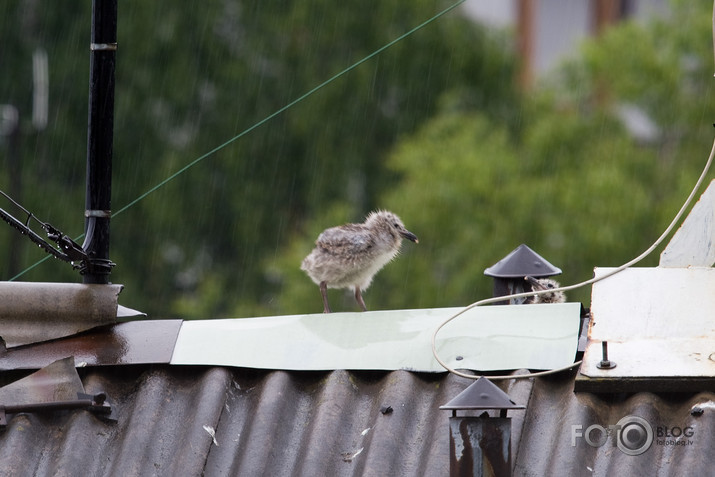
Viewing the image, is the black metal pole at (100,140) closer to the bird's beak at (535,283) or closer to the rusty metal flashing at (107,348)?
the rusty metal flashing at (107,348)

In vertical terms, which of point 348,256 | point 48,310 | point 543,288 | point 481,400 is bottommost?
point 481,400

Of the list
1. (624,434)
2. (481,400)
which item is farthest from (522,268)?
(481,400)

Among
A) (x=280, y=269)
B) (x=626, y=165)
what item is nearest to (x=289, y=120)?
(x=280, y=269)

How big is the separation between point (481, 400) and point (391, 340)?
42.1 inches

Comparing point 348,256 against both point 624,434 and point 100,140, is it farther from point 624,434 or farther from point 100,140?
point 624,434

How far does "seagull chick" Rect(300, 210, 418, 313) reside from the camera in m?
7.18

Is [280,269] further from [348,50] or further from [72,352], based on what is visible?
[72,352]

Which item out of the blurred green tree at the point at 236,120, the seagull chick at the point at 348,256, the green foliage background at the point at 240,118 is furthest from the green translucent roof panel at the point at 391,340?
the blurred green tree at the point at 236,120

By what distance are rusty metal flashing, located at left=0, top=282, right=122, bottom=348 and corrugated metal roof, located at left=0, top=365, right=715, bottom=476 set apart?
350mm

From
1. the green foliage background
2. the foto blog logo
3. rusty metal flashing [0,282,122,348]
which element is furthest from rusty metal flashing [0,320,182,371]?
the green foliage background

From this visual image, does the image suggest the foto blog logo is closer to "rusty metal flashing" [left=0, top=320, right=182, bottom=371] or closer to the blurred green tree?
"rusty metal flashing" [left=0, top=320, right=182, bottom=371]

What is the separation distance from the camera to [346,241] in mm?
7195

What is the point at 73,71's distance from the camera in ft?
104

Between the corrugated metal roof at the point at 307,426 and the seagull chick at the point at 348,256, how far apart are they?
1950 mm
